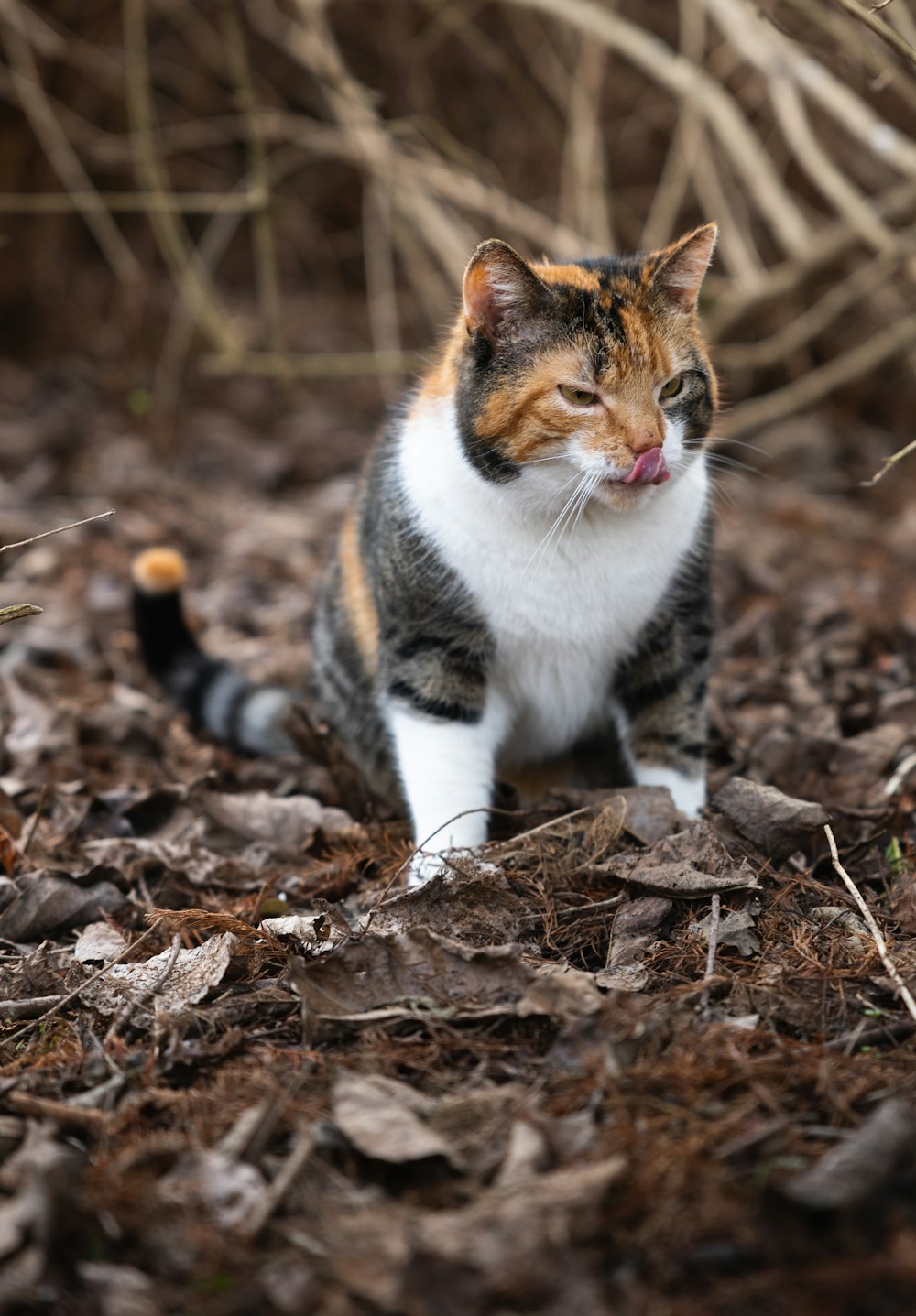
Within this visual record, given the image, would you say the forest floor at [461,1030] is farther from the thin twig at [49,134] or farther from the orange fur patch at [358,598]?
the thin twig at [49,134]

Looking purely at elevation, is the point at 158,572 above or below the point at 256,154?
below

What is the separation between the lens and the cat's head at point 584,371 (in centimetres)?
265

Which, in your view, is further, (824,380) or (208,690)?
(824,380)

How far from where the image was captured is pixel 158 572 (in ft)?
11.8

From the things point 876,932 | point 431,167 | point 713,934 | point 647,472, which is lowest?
point 431,167

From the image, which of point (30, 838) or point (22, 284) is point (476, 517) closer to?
point (30, 838)

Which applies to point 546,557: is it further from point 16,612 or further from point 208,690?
point 208,690

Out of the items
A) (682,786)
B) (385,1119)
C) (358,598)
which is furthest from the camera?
(358,598)

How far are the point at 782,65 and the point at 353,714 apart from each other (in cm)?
362

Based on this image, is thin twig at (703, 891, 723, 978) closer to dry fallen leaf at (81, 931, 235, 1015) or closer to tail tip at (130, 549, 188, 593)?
dry fallen leaf at (81, 931, 235, 1015)

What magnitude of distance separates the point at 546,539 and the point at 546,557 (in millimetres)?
54

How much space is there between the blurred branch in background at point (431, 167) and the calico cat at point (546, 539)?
2.37 metres

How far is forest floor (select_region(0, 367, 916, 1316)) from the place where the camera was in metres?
1.58

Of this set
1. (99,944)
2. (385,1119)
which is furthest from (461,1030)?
(99,944)
